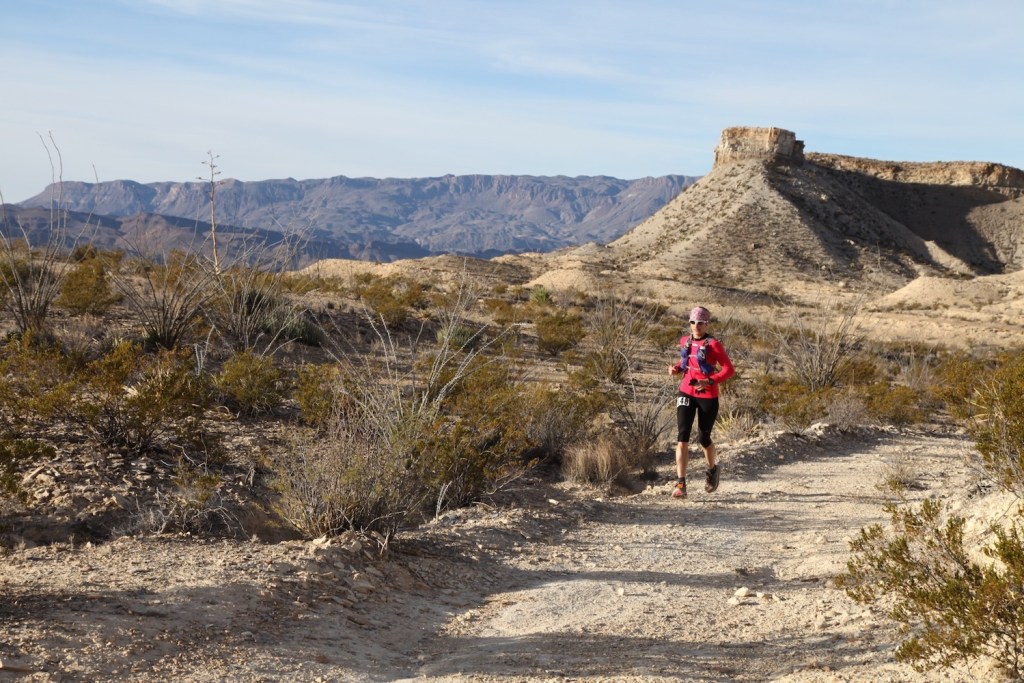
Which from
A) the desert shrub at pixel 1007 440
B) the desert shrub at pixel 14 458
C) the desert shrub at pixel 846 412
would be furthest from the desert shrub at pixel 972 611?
the desert shrub at pixel 846 412

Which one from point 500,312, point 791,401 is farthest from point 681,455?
point 500,312

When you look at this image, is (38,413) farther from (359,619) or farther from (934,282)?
(934,282)

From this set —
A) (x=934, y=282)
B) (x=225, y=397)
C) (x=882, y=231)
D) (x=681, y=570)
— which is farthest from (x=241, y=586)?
(x=882, y=231)

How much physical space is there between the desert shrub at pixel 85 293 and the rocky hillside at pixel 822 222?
38859mm

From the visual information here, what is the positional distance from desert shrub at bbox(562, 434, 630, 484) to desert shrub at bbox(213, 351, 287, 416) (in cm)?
375

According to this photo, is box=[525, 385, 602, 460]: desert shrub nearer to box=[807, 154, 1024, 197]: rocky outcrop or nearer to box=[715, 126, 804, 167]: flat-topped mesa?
box=[715, 126, 804, 167]: flat-topped mesa

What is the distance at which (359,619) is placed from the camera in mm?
5242

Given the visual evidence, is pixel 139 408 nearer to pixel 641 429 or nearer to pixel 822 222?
pixel 641 429

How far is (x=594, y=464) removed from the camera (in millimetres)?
9602

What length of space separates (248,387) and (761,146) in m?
71.7

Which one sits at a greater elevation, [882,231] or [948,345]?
[882,231]

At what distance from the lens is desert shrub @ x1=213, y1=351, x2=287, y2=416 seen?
34.7 ft

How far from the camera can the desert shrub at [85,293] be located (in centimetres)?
1552

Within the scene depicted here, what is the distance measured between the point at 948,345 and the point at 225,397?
25.6 metres
